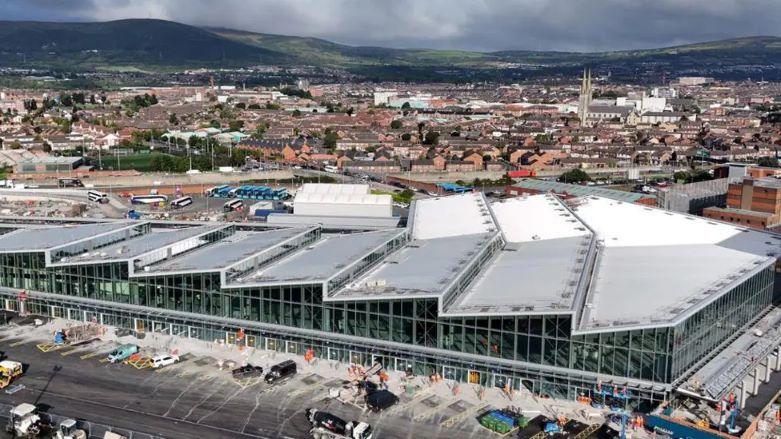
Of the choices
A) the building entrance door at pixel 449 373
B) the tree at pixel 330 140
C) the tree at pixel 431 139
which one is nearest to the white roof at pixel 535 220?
the building entrance door at pixel 449 373

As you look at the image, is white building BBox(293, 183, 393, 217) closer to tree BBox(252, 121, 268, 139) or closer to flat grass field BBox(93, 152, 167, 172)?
flat grass field BBox(93, 152, 167, 172)

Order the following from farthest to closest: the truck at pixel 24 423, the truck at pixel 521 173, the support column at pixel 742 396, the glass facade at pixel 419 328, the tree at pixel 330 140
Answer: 1. the tree at pixel 330 140
2. the truck at pixel 521 173
3. the support column at pixel 742 396
4. the glass facade at pixel 419 328
5. the truck at pixel 24 423

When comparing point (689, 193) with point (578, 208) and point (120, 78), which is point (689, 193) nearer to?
point (578, 208)

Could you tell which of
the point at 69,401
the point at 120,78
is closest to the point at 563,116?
the point at 69,401

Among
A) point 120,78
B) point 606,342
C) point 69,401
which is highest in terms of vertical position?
point 120,78

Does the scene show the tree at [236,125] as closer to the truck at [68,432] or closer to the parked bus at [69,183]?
the parked bus at [69,183]

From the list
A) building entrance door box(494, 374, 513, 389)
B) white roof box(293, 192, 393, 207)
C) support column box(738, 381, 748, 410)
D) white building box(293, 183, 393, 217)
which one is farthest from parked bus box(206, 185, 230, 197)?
support column box(738, 381, 748, 410)
